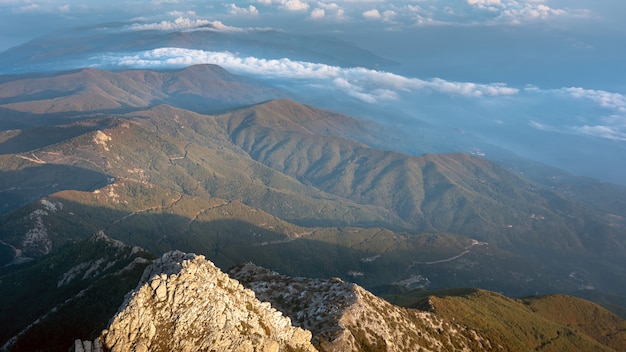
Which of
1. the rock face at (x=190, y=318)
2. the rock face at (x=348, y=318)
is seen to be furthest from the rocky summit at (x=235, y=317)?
the rock face at (x=348, y=318)

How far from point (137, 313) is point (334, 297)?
2371 inches

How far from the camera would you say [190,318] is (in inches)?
2847

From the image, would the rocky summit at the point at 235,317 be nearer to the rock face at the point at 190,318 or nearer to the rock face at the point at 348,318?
the rock face at the point at 190,318

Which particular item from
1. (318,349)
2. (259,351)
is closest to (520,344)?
(318,349)

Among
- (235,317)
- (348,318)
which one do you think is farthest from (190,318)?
(348,318)

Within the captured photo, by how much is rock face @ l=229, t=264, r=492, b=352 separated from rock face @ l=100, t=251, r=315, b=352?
2358cm

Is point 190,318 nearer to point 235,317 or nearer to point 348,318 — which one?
point 235,317

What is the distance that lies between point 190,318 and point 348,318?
161 feet

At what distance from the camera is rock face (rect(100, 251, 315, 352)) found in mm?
69000

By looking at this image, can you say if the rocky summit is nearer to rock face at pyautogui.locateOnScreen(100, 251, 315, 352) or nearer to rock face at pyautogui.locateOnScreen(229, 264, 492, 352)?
rock face at pyautogui.locateOnScreen(100, 251, 315, 352)

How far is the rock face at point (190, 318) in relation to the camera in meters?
69.0

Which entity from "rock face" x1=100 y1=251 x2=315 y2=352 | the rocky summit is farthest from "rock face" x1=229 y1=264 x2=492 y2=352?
"rock face" x1=100 y1=251 x2=315 y2=352

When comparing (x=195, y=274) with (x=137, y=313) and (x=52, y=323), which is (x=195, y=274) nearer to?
(x=137, y=313)

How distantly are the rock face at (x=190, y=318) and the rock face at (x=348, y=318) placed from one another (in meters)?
23.6
